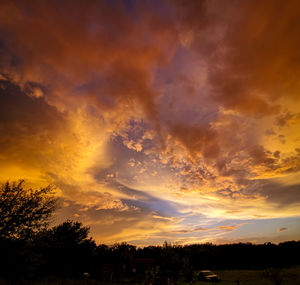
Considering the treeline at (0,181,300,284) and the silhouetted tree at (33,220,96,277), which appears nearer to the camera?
the treeline at (0,181,300,284)

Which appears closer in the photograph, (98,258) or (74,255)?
(74,255)

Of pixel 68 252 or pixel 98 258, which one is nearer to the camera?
pixel 68 252

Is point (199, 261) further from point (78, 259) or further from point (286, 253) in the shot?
point (78, 259)

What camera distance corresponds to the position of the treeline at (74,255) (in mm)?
18594

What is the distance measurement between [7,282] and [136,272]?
159 ft

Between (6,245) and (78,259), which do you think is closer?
(6,245)

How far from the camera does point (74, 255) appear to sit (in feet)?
147

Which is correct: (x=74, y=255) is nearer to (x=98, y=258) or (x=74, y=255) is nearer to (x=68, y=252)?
(x=68, y=252)

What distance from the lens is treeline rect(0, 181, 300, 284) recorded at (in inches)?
732

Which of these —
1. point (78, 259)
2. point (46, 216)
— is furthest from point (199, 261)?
point (46, 216)

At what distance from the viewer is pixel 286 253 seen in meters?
61.2

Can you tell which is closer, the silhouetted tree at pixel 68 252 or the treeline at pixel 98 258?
the treeline at pixel 98 258

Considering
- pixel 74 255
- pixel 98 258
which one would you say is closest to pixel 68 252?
pixel 74 255

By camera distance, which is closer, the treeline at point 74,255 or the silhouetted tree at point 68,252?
the treeline at point 74,255
